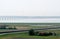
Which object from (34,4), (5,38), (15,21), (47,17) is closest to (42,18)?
(47,17)

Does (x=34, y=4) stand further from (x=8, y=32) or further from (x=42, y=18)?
(x=8, y=32)

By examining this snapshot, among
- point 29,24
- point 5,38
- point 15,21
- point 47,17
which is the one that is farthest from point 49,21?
point 5,38

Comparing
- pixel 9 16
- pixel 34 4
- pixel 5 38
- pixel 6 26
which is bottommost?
pixel 5 38

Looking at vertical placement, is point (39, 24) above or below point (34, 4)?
below

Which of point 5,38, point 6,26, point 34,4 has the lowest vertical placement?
point 5,38

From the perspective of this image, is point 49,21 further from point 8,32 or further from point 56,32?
point 8,32

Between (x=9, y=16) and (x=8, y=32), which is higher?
(x=9, y=16)

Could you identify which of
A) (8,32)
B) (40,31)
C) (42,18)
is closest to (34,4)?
(42,18)

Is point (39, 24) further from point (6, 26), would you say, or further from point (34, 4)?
point (6, 26)
